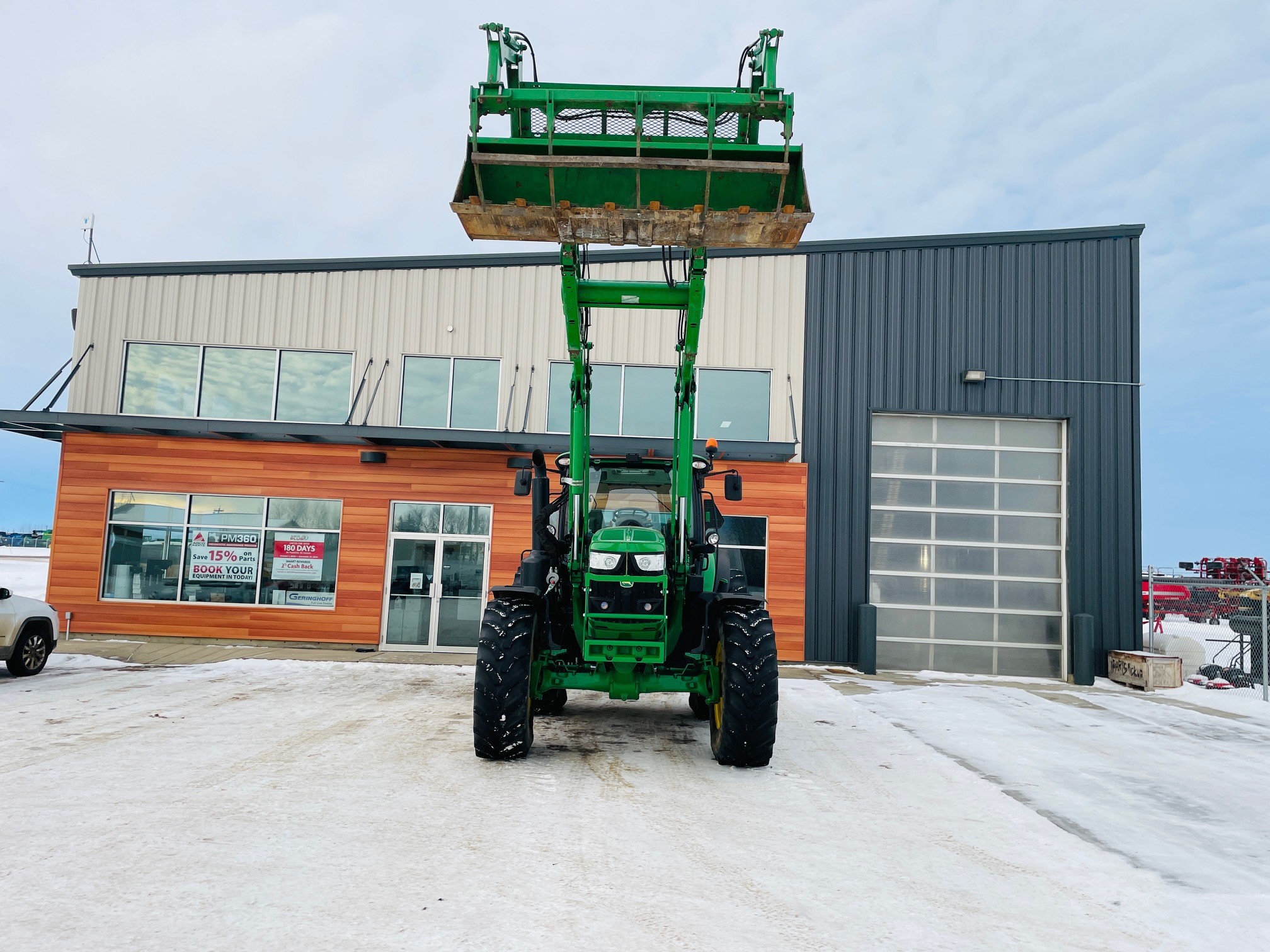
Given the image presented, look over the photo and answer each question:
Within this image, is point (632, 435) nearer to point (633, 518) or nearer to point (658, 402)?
point (658, 402)

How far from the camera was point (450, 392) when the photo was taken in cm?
1431

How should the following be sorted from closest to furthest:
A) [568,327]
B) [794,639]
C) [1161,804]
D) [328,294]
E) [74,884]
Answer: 1. [74,884]
2. [1161,804]
3. [568,327]
4. [794,639]
5. [328,294]

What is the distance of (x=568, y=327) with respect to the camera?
6359mm

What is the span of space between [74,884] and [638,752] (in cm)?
403

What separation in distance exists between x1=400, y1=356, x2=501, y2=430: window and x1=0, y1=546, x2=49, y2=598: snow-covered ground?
10.3 metres

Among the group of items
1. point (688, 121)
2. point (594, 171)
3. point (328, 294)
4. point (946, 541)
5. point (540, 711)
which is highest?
point (328, 294)

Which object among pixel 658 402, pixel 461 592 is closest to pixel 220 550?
pixel 461 592

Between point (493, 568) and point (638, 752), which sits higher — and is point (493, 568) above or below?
above

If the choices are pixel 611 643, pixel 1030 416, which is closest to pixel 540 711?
pixel 611 643

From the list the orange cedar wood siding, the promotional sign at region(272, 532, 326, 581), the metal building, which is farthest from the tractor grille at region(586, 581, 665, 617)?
the promotional sign at region(272, 532, 326, 581)

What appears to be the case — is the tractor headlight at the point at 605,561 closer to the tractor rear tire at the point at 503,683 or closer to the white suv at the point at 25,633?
the tractor rear tire at the point at 503,683

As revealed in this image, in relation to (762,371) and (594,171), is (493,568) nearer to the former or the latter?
(762,371)

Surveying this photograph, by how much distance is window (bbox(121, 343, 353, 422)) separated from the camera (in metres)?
14.3

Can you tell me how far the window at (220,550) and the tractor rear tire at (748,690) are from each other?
32.5ft
